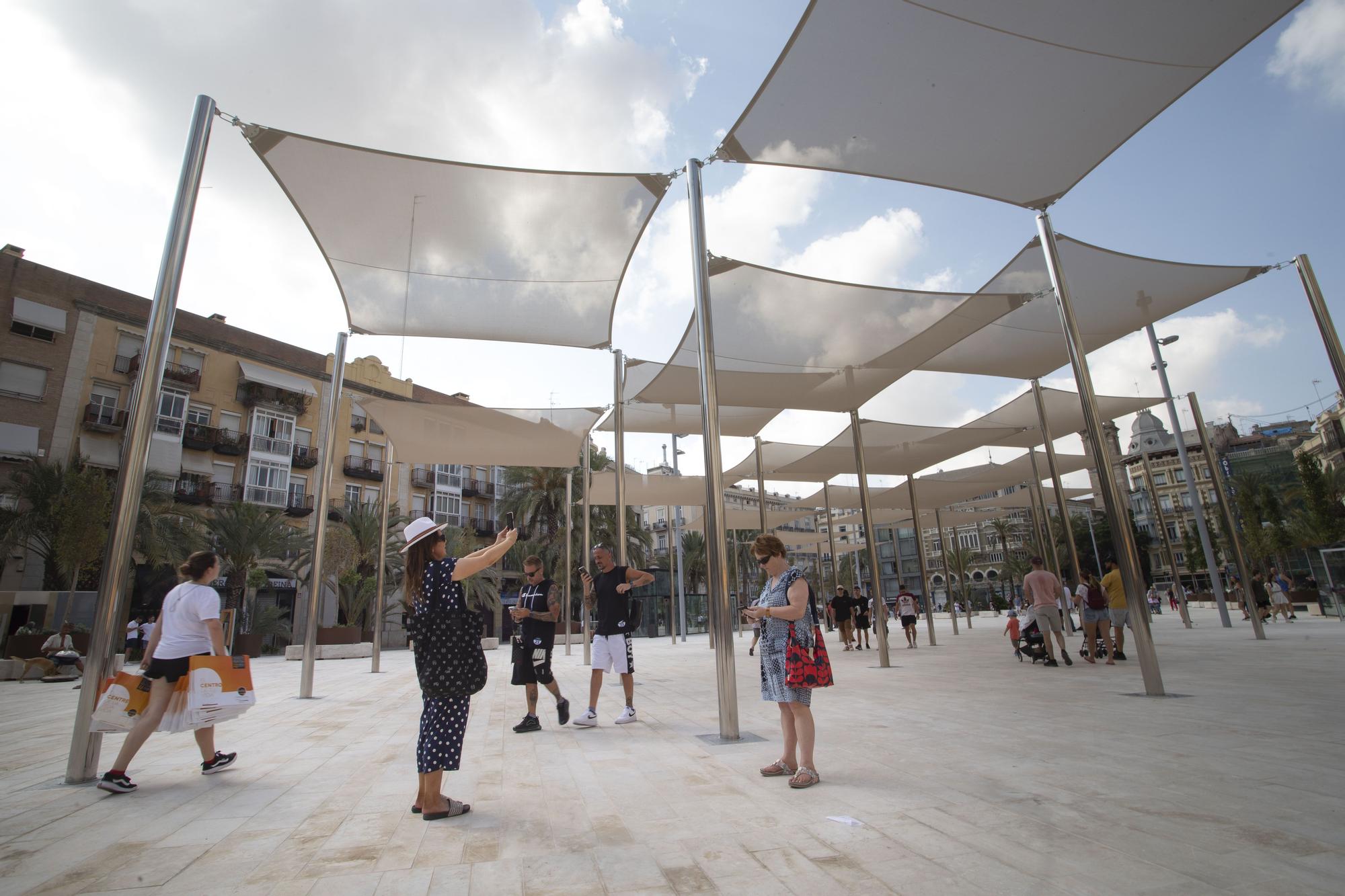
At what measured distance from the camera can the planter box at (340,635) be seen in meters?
20.7

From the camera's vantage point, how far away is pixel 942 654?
454 inches

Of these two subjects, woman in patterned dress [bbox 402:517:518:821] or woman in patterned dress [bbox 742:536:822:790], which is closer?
woman in patterned dress [bbox 402:517:518:821]

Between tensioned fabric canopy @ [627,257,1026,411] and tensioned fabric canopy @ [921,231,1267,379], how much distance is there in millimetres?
570

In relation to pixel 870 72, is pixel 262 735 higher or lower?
lower

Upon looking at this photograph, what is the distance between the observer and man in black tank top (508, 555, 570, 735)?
5.29m

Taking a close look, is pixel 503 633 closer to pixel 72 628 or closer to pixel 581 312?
pixel 72 628

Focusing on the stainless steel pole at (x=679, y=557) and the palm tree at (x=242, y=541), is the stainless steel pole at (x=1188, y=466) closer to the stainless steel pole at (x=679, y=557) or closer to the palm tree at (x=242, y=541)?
the stainless steel pole at (x=679, y=557)

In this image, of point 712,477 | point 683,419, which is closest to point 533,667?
point 712,477

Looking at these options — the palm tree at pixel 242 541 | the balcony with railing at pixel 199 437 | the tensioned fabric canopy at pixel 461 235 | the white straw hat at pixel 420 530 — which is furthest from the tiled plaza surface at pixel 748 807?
the balcony with railing at pixel 199 437

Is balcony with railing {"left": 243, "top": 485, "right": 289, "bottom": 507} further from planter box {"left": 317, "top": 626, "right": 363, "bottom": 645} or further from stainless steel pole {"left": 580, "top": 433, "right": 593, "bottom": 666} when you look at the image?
stainless steel pole {"left": 580, "top": 433, "right": 593, "bottom": 666}

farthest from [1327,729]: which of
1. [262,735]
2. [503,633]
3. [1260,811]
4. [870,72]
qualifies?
[503,633]

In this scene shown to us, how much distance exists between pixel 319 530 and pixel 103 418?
21.5 meters

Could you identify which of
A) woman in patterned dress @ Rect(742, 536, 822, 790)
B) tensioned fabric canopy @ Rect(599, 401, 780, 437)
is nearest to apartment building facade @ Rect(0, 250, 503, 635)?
tensioned fabric canopy @ Rect(599, 401, 780, 437)

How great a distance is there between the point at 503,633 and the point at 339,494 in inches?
414
